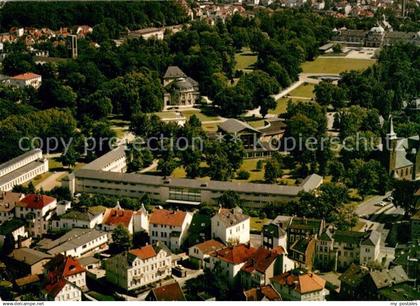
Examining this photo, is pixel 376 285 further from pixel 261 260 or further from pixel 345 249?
pixel 261 260

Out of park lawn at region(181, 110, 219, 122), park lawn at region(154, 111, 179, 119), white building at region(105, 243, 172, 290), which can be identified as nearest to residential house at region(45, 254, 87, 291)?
white building at region(105, 243, 172, 290)

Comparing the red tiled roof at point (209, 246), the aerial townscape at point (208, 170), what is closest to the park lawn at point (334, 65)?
the aerial townscape at point (208, 170)

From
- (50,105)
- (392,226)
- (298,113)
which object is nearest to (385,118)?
(298,113)

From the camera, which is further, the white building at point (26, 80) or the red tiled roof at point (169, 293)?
the white building at point (26, 80)

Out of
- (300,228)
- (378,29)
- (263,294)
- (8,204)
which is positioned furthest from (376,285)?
(378,29)

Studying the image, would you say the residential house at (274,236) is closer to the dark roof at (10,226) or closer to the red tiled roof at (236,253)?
the red tiled roof at (236,253)

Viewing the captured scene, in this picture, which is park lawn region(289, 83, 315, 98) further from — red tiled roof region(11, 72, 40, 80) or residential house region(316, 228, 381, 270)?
residential house region(316, 228, 381, 270)
